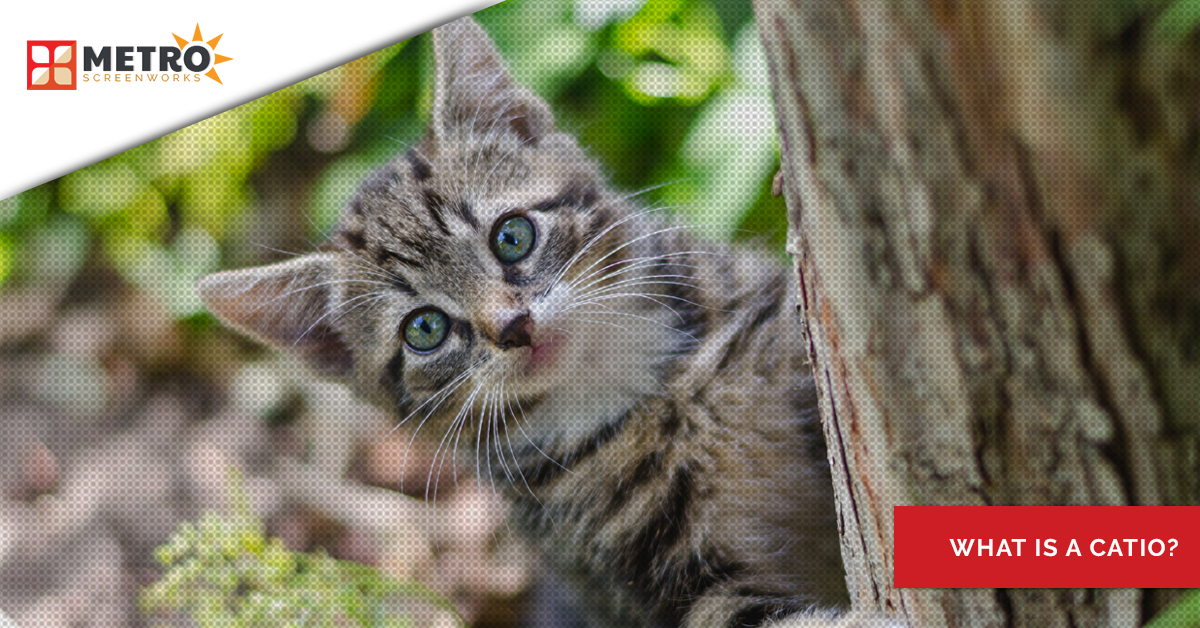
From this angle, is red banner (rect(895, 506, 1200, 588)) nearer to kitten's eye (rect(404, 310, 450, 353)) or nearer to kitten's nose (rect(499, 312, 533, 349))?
kitten's nose (rect(499, 312, 533, 349))

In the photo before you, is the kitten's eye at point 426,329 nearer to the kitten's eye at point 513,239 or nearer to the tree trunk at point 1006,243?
the kitten's eye at point 513,239

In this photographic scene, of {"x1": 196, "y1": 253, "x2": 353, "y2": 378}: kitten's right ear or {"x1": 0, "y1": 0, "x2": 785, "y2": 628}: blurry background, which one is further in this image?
{"x1": 0, "y1": 0, "x2": 785, "y2": 628}: blurry background

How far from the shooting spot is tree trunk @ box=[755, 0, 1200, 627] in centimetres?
54

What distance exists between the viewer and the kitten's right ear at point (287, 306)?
1.34m

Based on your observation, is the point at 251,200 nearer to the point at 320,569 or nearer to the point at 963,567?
the point at 320,569

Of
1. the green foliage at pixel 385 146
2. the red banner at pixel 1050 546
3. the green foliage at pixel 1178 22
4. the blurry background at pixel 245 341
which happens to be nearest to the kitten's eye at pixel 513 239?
the green foliage at pixel 385 146

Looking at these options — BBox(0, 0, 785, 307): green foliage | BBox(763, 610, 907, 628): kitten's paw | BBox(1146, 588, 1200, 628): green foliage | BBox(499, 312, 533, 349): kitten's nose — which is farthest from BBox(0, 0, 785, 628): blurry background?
BBox(1146, 588, 1200, 628): green foliage

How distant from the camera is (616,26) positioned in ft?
6.18

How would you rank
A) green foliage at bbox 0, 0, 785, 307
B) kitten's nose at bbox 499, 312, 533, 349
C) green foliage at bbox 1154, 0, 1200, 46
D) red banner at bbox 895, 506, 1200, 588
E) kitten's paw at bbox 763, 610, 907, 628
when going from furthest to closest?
green foliage at bbox 0, 0, 785, 307 < kitten's nose at bbox 499, 312, 533, 349 < kitten's paw at bbox 763, 610, 907, 628 < red banner at bbox 895, 506, 1200, 588 < green foliage at bbox 1154, 0, 1200, 46

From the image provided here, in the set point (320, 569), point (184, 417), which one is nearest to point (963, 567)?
point (320, 569)

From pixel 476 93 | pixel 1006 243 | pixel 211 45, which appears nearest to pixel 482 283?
pixel 476 93

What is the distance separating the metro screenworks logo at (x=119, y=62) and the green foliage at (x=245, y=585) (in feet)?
2.50

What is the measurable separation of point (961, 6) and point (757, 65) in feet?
4.11

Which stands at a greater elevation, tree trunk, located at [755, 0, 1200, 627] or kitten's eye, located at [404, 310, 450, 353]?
kitten's eye, located at [404, 310, 450, 353]
